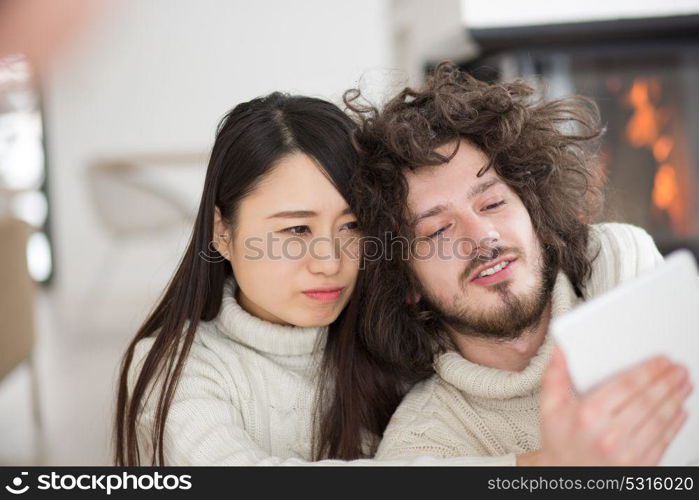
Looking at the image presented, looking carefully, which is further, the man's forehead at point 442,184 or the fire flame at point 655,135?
the fire flame at point 655,135

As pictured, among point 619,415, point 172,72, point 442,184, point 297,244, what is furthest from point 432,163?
point 172,72

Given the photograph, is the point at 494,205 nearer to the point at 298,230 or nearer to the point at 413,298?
the point at 413,298

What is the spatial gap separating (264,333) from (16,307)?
53.3 inches

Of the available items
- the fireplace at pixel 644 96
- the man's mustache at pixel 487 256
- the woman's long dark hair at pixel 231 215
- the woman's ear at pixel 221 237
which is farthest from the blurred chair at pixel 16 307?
the fireplace at pixel 644 96

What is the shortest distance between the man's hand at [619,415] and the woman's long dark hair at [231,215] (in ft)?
1.83

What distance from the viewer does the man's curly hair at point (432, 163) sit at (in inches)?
55.9

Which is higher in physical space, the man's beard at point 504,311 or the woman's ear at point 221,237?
the woman's ear at point 221,237

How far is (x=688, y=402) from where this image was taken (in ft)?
3.01

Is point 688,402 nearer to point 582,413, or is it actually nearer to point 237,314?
point 582,413

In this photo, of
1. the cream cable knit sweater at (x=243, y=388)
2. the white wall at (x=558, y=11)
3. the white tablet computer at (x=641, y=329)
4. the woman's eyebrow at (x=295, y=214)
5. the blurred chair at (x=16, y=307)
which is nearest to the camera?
the white tablet computer at (x=641, y=329)

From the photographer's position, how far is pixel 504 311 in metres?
1.34

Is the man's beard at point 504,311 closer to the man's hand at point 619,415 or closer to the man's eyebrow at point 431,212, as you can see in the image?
the man's eyebrow at point 431,212

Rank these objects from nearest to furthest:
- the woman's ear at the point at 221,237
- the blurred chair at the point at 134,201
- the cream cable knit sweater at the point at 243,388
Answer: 1. the cream cable knit sweater at the point at 243,388
2. the woman's ear at the point at 221,237
3. the blurred chair at the point at 134,201

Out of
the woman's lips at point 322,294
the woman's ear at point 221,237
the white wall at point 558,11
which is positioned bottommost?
the woman's lips at point 322,294
